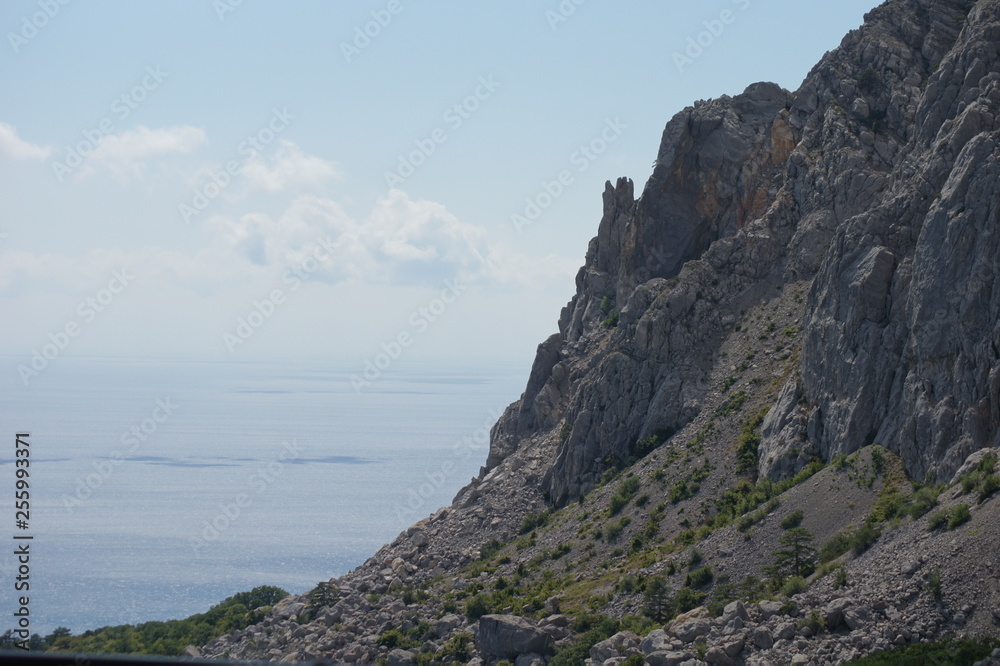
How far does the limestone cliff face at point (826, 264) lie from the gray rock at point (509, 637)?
1710 cm

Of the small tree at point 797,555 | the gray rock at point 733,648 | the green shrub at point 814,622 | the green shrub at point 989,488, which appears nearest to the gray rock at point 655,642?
the gray rock at point 733,648

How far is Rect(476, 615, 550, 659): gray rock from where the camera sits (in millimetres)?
43312

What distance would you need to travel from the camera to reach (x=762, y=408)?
58.3 metres

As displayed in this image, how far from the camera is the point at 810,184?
66312 millimetres

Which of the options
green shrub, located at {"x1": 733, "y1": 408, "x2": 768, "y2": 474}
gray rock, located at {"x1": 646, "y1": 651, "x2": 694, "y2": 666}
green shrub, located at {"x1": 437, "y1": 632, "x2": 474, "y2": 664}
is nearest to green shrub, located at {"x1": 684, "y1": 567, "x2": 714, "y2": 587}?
gray rock, located at {"x1": 646, "y1": 651, "x2": 694, "y2": 666}

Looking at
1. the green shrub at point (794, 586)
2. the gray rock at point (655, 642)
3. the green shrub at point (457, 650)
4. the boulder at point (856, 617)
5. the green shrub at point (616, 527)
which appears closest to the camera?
the boulder at point (856, 617)

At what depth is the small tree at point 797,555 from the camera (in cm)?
4003

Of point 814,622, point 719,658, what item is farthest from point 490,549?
point 814,622

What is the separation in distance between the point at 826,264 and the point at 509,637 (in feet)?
92.6

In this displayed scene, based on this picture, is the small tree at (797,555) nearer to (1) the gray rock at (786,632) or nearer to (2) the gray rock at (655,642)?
(1) the gray rock at (786,632)

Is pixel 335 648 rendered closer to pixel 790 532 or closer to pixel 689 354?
pixel 790 532

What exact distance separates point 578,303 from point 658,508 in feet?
103

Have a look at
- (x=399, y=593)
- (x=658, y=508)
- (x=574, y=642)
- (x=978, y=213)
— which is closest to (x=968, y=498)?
(x=978, y=213)

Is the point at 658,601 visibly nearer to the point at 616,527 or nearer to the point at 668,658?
the point at 668,658
